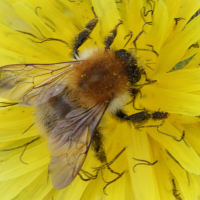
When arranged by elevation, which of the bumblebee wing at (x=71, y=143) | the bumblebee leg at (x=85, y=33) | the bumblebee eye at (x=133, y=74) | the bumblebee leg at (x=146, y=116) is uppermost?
the bumblebee leg at (x=85, y=33)

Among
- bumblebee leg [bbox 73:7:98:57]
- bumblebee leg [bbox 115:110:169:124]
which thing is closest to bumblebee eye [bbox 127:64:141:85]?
bumblebee leg [bbox 115:110:169:124]

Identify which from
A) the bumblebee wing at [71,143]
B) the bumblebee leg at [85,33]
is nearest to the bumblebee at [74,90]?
the bumblebee wing at [71,143]

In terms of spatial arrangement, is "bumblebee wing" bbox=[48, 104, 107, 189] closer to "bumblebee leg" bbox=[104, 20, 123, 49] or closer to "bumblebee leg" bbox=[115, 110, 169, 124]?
"bumblebee leg" bbox=[115, 110, 169, 124]

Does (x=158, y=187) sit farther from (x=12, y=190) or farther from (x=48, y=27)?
(x=48, y=27)

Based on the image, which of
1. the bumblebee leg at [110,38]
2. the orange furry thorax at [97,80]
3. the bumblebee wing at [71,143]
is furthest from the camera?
the bumblebee leg at [110,38]

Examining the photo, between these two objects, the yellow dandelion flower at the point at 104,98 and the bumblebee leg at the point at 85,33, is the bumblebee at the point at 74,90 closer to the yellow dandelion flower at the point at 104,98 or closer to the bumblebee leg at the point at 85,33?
the yellow dandelion flower at the point at 104,98

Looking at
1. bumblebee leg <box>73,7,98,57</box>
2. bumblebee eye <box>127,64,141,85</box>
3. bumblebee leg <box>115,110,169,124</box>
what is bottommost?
bumblebee leg <box>115,110,169,124</box>

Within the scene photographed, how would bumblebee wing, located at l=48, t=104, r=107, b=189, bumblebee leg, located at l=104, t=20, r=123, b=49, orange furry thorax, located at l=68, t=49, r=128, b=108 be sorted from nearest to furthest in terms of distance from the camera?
bumblebee wing, located at l=48, t=104, r=107, b=189
orange furry thorax, located at l=68, t=49, r=128, b=108
bumblebee leg, located at l=104, t=20, r=123, b=49

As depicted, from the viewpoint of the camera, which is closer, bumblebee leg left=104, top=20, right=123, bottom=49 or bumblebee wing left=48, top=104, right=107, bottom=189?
bumblebee wing left=48, top=104, right=107, bottom=189

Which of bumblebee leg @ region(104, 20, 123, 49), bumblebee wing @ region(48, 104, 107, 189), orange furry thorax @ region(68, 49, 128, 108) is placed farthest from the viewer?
bumblebee leg @ region(104, 20, 123, 49)
